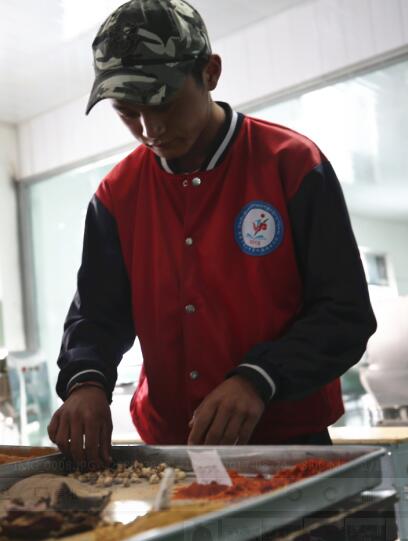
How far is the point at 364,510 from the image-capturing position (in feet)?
1.98

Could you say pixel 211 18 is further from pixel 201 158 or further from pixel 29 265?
pixel 201 158

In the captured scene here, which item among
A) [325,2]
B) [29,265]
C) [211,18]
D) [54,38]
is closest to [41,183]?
[29,265]

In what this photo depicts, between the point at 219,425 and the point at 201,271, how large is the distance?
0.26 meters

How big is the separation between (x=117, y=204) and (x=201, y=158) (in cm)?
15

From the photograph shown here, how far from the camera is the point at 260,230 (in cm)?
103

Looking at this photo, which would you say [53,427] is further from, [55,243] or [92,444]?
[55,243]

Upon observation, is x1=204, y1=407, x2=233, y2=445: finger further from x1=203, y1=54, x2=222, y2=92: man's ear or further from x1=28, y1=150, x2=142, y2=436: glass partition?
x1=28, y1=150, x2=142, y2=436: glass partition

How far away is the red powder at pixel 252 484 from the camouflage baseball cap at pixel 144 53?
49 centimetres

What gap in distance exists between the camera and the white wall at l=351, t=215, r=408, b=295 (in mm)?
3742

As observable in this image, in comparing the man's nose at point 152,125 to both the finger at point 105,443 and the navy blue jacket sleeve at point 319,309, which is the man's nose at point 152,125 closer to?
the navy blue jacket sleeve at point 319,309

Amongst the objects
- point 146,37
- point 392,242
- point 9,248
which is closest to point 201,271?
point 146,37

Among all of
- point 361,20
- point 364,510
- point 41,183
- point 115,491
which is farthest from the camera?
point 41,183

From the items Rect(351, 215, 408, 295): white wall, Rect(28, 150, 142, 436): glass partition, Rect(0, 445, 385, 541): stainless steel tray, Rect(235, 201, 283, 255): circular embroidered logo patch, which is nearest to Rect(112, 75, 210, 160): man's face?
Rect(235, 201, 283, 255): circular embroidered logo patch

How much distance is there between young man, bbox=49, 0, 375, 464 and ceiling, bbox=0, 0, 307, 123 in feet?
10.2
